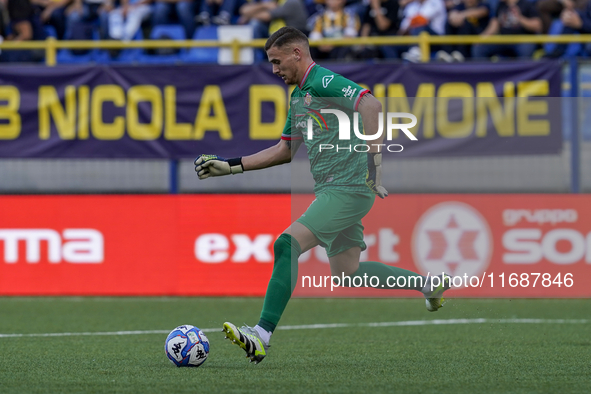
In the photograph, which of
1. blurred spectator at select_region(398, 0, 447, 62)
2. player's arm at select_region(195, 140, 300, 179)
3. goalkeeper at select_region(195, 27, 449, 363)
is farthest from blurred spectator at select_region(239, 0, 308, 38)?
goalkeeper at select_region(195, 27, 449, 363)

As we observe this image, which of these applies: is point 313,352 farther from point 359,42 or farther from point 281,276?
point 359,42

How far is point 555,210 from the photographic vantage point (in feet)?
35.3

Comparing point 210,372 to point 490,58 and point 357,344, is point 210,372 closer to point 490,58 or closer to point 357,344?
point 357,344

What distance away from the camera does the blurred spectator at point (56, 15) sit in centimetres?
1455

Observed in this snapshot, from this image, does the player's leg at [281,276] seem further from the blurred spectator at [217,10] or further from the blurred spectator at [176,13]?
the blurred spectator at [176,13]

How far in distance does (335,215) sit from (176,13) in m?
9.16

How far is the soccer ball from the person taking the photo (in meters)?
5.70

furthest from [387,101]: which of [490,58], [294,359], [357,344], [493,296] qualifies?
[294,359]

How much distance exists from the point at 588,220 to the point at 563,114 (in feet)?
4.21

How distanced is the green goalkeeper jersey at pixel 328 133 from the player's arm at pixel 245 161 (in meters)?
0.19

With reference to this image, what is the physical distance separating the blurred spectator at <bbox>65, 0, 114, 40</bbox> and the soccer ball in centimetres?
911

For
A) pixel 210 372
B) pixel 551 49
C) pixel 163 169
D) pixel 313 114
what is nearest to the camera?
pixel 210 372

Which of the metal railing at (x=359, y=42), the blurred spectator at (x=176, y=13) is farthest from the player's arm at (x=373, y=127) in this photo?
the blurred spectator at (x=176, y=13)

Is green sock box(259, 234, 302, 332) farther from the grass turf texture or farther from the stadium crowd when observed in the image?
the stadium crowd
